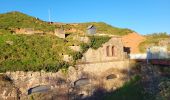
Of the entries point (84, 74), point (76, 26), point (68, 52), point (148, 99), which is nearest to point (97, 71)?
point (84, 74)

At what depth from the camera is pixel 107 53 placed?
28.0 metres

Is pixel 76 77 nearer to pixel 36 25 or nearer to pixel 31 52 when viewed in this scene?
pixel 31 52

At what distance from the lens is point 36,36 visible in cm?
2528

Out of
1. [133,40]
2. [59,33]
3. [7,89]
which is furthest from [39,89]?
[133,40]

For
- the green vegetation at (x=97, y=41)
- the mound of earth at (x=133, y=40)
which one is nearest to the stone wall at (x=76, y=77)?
the green vegetation at (x=97, y=41)

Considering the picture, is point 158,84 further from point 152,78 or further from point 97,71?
point 97,71

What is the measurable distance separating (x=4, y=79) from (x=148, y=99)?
13.0 metres

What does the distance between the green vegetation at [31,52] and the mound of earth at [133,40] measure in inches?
610

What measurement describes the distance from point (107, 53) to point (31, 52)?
8.42m

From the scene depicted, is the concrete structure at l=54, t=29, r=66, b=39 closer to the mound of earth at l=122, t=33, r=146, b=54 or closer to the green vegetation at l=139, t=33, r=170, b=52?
the mound of earth at l=122, t=33, r=146, b=54

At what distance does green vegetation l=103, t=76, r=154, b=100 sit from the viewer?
25484 mm

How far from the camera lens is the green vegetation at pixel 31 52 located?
862 inches

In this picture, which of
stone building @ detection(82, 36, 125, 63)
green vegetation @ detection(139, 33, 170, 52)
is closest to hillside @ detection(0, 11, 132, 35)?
green vegetation @ detection(139, 33, 170, 52)

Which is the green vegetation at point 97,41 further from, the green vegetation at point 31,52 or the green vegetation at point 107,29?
the green vegetation at point 107,29
